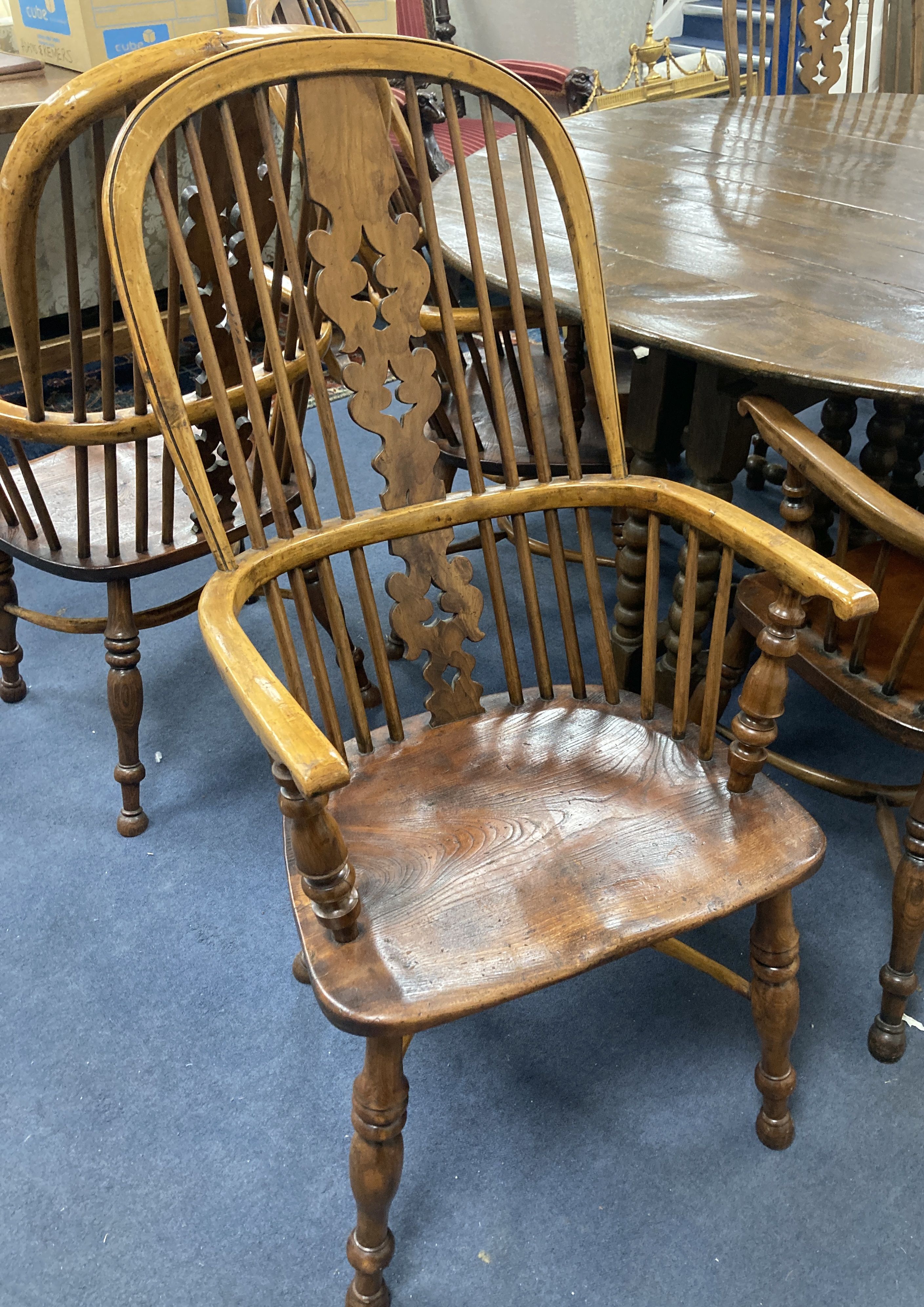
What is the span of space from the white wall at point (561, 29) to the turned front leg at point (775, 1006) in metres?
4.55

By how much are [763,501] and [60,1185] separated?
2.12 meters

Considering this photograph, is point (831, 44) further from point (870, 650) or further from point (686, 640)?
point (686, 640)

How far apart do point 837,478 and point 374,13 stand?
97.8 inches

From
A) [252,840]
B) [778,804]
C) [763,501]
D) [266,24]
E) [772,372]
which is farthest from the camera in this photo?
[763,501]

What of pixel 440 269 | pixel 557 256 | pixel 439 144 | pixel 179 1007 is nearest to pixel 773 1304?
pixel 179 1007

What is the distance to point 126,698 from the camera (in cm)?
166

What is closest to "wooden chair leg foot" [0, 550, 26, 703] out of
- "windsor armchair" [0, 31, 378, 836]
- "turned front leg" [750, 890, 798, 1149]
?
"windsor armchair" [0, 31, 378, 836]

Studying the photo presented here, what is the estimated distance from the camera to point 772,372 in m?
1.22

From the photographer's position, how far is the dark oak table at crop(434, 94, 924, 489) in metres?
1.27

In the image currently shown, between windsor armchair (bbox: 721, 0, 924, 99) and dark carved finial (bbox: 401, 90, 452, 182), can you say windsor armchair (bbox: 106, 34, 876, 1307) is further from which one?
windsor armchair (bbox: 721, 0, 924, 99)

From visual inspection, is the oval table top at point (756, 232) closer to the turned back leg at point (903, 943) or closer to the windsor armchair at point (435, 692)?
the windsor armchair at point (435, 692)

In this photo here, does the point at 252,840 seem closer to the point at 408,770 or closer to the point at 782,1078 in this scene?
the point at 408,770

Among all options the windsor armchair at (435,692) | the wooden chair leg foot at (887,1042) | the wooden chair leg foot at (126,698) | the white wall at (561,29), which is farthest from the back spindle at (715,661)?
the white wall at (561,29)

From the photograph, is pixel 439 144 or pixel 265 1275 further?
pixel 439 144
